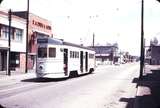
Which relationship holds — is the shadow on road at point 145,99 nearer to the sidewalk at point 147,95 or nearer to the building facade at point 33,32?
the sidewalk at point 147,95

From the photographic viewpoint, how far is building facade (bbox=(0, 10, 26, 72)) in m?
43.9

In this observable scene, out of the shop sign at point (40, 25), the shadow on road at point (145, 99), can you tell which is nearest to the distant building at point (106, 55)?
the shop sign at point (40, 25)

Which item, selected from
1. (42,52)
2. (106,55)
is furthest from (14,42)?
(106,55)

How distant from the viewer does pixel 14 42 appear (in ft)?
155

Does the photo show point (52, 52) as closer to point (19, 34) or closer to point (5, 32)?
point (5, 32)

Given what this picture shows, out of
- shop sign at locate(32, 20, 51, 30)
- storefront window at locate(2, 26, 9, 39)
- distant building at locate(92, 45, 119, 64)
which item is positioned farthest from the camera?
distant building at locate(92, 45, 119, 64)

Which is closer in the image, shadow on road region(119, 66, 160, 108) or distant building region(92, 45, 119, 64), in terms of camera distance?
shadow on road region(119, 66, 160, 108)

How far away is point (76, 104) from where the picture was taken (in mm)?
13992

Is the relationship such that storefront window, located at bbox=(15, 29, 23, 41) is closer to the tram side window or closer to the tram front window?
the tram front window

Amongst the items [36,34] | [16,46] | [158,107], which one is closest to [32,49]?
[36,34]

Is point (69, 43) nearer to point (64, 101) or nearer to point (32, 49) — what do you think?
point (64, 101)

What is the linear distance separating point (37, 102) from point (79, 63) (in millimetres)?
18156

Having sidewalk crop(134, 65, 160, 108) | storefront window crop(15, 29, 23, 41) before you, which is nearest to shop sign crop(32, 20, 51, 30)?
storefront window crop(15, 29, 23, 41)

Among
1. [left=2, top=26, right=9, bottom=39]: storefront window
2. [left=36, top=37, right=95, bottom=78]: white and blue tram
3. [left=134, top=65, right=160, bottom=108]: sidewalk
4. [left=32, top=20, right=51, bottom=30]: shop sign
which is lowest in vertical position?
[left=134, top=65, right=160, bottom=108]: sidewalk
